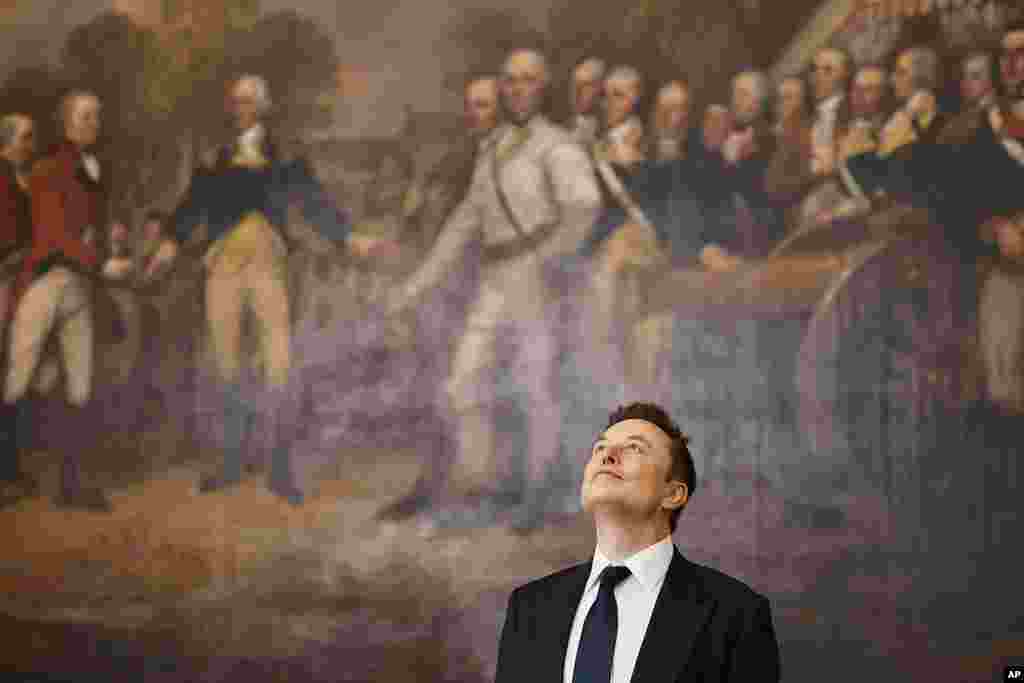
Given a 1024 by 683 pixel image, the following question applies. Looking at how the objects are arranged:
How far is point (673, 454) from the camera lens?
4.54 meters

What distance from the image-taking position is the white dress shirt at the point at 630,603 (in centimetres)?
417

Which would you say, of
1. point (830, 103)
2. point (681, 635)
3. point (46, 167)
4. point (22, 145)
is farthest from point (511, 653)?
point (22, 145)

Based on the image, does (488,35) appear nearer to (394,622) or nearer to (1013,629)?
(394,622)

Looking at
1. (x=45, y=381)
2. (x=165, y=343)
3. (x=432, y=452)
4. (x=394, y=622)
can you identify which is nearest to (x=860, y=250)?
(x=432, y=452)

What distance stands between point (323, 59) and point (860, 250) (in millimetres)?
3986

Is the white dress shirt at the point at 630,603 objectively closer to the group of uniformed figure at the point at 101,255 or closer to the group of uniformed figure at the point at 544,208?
the group of uniformed figure at the point at 544,208

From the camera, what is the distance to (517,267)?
34.9 feet

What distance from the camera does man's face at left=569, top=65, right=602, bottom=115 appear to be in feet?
35.4

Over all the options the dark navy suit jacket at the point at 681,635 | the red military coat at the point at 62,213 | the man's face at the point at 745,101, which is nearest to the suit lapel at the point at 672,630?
the dark navy suit jacket at the point at 681,635

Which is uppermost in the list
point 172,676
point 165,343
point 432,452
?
point 165,343

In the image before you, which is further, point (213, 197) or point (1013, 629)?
point (213, 197)

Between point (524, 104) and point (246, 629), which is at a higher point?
point (524, 104)

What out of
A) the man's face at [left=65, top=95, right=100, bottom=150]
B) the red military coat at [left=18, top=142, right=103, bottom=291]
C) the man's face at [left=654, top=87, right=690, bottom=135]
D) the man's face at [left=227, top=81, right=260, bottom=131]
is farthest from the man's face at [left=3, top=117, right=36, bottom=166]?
the man's face at [left=654, top=87, right=690, bottom=135]

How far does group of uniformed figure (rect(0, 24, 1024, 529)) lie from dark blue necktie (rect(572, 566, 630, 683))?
239 inches
